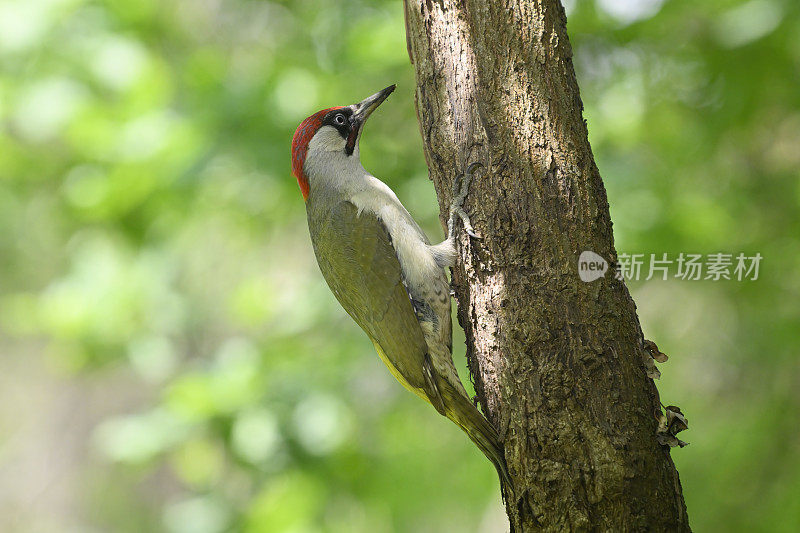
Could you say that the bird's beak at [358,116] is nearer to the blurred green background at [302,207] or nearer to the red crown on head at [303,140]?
the red crown on head at [303,140]

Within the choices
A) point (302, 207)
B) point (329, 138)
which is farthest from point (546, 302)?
point (302, 207)

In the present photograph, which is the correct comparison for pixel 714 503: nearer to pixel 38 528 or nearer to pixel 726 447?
pixel 726 447

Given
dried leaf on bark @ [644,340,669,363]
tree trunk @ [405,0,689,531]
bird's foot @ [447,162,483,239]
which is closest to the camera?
tree trunk @ [405,0,689,531]

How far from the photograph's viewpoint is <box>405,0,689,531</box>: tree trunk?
2328 millimetres

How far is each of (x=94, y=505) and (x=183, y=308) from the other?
1176 centimetres

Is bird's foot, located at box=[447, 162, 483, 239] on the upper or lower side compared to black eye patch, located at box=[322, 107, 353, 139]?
lower

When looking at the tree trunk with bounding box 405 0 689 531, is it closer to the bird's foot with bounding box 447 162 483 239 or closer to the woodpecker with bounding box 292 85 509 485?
the bird's foot with bounding box 447 162 483 239

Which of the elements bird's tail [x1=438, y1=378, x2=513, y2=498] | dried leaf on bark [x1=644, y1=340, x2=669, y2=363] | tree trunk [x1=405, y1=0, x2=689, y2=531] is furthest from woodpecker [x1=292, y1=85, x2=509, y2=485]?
dried leaf on bark [x1=644, y1=340, x2=669, y2=363]

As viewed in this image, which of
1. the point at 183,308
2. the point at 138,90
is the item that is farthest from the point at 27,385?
the point at 138,90

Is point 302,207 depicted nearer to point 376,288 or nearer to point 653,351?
point 376,288

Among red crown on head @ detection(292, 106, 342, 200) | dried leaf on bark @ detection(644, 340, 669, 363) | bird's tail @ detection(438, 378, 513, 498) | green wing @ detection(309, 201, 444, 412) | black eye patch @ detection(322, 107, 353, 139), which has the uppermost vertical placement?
black eye patch @ detection(322, 107, 353, 139)

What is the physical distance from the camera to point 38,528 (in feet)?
47.5

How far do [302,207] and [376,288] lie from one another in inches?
110

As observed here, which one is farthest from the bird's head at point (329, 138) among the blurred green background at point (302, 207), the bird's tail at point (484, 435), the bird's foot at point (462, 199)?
the bird's tail at point (484, 435)
